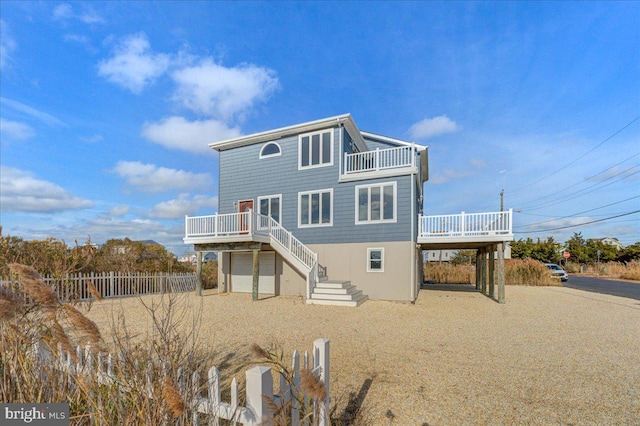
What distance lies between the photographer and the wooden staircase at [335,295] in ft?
33.6

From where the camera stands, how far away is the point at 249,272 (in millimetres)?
13836

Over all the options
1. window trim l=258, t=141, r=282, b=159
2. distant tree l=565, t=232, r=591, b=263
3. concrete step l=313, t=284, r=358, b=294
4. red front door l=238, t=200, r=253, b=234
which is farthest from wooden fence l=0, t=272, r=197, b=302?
distant tree l=565, t=232, r=591, b=263

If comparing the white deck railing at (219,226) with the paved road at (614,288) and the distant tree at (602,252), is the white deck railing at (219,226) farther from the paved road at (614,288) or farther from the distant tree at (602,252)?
the distant tree at (602,252)

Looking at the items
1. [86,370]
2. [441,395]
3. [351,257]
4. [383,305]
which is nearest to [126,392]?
[86,370]

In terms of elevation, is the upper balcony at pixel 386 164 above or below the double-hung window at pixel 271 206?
above

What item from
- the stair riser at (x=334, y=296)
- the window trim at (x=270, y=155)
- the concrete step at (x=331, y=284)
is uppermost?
the window trim at (x=270, y=155)

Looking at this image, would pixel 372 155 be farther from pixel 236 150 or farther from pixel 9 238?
pixel 9 238

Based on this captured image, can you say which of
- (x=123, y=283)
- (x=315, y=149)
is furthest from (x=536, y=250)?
(x=123, y=283)

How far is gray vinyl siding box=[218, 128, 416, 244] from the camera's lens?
11.5m

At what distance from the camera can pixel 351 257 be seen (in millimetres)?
12117

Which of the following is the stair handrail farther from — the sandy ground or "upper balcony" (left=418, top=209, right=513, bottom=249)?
"upper balcony" (left=418, top=209, right=513, bottom=249)

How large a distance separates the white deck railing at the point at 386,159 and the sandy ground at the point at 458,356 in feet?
18.4

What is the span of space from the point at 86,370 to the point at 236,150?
44.1 feet

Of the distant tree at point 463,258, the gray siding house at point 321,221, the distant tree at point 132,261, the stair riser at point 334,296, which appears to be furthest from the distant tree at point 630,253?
the distant tree at point 132,261
